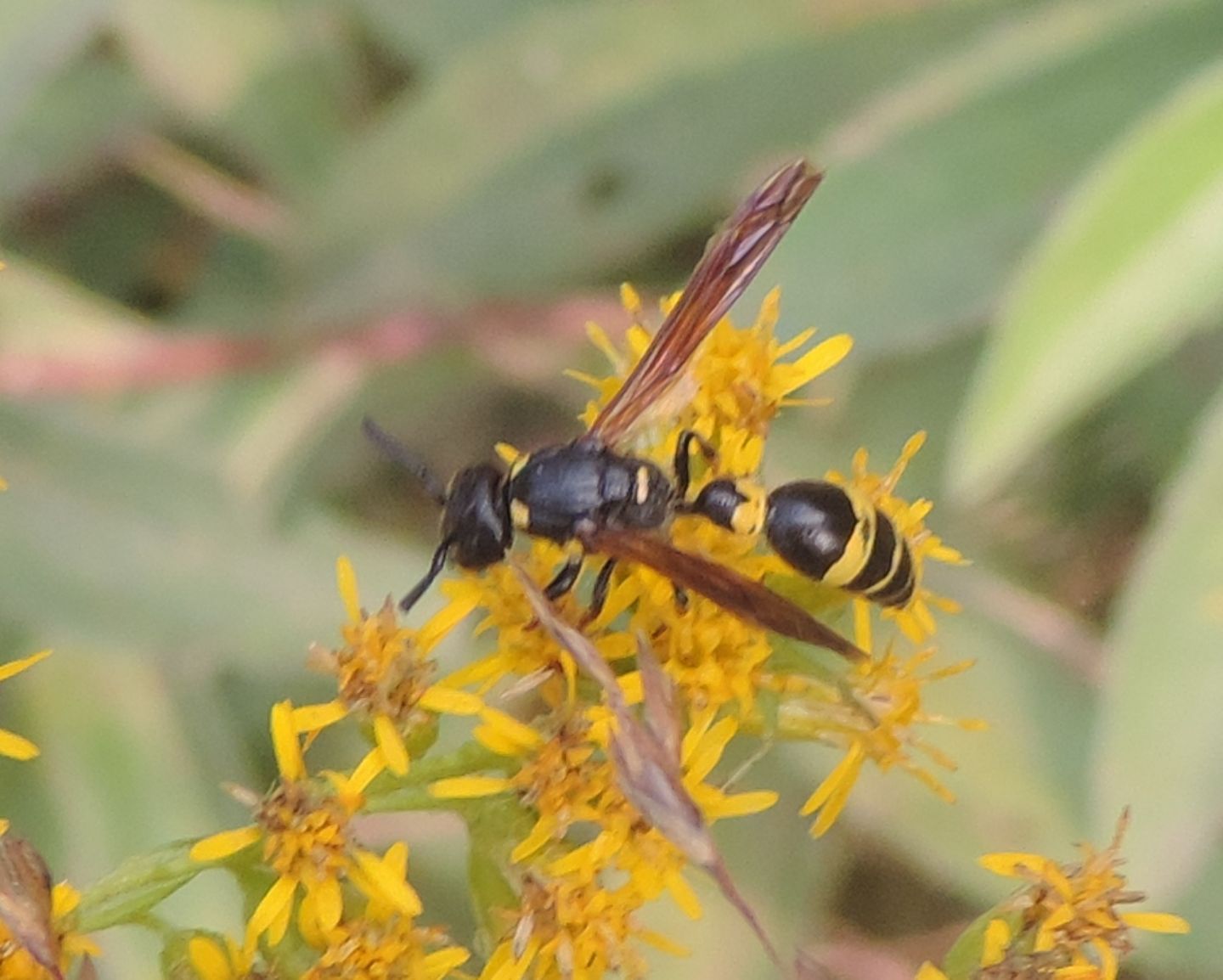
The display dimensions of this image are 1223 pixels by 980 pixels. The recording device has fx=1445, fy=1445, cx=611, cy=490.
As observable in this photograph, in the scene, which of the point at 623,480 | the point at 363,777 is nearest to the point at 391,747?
the point at 363,777

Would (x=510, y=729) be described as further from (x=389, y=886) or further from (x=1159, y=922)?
(x=1159, y=922)

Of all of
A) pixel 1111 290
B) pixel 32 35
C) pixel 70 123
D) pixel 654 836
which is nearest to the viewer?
pixel 654 836

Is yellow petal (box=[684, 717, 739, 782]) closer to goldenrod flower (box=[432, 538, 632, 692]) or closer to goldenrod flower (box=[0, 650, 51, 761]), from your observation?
goldenrod flower (box=[432, 538, 632, 692])

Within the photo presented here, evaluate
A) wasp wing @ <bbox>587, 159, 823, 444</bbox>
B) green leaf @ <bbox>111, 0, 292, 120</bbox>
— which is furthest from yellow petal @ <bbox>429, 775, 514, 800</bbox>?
green leaf @ <bbox>111, 0, 292, 120</bbox>

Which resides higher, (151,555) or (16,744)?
(151,555)

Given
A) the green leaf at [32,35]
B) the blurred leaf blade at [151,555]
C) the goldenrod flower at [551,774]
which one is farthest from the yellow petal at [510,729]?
the green leaf at [32,35]

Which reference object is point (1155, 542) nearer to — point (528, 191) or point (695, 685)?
point (695, 685)
